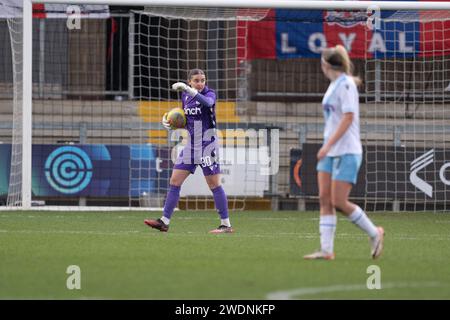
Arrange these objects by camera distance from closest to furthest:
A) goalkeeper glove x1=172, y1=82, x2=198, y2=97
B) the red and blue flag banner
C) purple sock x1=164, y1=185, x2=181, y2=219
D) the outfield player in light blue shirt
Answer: the outfield player in light blue shirt
goalkeeper glove x1=172, y1=82, x2=198, y2=97
purple sock x1=164, y1=185, x2=181, y2=219
the red and blue flag banner

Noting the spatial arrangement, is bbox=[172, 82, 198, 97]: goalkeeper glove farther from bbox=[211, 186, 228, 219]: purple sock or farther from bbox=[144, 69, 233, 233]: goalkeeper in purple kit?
bbox=[211, 186, 228, 219]: purple sock

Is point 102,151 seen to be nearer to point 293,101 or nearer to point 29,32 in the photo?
point 29,32

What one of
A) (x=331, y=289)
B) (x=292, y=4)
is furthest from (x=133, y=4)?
(x=331, y=289)

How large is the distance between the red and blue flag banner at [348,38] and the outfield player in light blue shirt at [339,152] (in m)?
10.8

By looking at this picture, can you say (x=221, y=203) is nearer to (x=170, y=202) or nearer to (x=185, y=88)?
(x=170, y=202)

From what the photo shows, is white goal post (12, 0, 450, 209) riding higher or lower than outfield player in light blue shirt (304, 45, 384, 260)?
higher

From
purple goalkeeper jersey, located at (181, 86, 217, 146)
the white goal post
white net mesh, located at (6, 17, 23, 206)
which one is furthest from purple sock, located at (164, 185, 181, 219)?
white net mesh, located at (6, 17, 23, 206)

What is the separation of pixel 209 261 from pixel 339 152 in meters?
1.56

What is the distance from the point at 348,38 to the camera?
22016 mm

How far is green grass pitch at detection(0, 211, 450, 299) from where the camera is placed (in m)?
7.98

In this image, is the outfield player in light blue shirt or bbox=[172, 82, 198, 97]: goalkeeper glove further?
bbox=[172, 82, 198, 97]: goalkeeper glove

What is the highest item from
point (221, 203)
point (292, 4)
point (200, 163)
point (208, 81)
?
point (292, 4)

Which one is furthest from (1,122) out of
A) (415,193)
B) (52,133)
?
(415,193)

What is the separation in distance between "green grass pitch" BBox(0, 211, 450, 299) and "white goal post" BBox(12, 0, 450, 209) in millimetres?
1886
